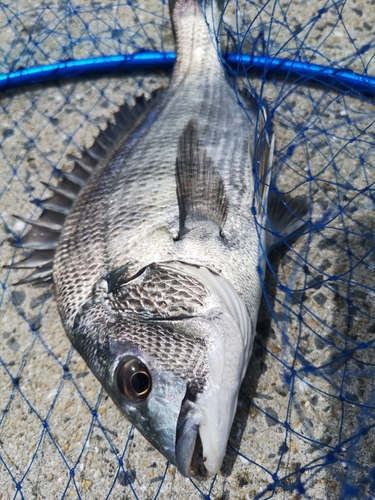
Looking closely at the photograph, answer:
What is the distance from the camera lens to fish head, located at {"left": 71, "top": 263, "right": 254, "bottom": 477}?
1427mm

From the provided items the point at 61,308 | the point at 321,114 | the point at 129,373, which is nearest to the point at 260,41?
the point at 321,114

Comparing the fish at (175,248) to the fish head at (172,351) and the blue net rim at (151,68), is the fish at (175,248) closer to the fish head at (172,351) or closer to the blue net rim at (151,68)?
the fish head at (172,351)

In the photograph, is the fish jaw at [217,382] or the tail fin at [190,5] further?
the tail fin at [190,5]

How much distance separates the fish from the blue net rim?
273mm

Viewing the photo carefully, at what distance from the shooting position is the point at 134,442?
1.94 meters

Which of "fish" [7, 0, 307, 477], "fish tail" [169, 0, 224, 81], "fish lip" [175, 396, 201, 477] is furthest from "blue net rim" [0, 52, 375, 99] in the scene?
"fish lip" [175, 396, 201, 477]

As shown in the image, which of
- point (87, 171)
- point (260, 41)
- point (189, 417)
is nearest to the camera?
point (189, 417)

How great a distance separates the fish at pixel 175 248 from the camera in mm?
1471

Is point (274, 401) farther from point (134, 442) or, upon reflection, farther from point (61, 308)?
point (61, 308)

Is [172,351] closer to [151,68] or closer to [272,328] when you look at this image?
[272,328]

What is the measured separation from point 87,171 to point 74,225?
15.9 inches

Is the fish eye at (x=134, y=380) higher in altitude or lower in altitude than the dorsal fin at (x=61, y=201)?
lower

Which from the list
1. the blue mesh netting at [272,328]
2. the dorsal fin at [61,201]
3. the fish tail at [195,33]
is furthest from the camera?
the fish tail at [195,33]

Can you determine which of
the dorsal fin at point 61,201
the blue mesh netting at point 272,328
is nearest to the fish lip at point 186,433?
the blue mesh netting at point 272,328
